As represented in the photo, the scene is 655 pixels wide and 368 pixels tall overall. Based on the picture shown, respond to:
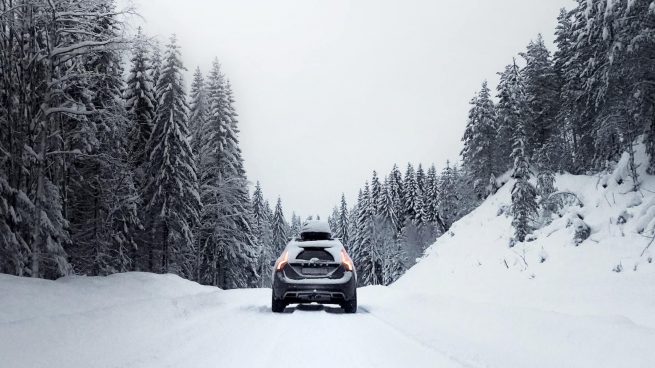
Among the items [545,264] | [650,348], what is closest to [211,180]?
[545,264]

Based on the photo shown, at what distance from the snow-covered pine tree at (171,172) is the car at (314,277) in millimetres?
20764

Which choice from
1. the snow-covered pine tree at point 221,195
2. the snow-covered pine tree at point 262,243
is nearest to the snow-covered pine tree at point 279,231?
the snow-covered pine tree at point 262,243

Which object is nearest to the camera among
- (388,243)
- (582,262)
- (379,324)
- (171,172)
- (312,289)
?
(379,324)

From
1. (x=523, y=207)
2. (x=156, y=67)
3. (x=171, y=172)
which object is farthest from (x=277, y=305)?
(x=156, y=67)

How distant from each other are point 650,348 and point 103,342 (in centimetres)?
597

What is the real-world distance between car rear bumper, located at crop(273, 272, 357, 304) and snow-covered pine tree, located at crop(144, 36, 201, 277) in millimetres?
20846

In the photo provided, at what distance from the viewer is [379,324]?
24.4 feet

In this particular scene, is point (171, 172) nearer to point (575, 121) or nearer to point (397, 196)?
point (575, 121)

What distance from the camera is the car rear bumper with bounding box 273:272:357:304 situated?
8867 mm

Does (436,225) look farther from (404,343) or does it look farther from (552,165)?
(404,343)

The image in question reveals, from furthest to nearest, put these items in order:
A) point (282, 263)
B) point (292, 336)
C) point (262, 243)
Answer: point (262, 243) < point (282, 263) < point (292, 336)

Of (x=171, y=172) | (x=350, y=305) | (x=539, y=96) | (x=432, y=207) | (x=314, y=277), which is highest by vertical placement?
(x=539, y=96)

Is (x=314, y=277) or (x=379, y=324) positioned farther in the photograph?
(x=314, y=277)

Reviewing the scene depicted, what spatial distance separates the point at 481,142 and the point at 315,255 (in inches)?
1546
